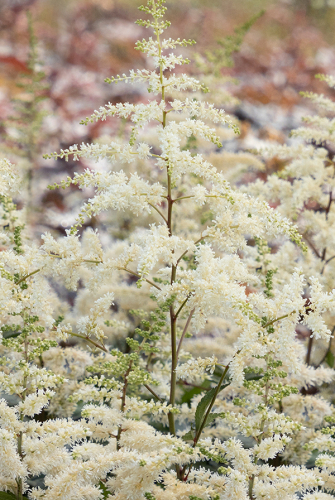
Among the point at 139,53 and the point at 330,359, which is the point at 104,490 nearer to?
the point at 330,359

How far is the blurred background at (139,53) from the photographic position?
9.26ft

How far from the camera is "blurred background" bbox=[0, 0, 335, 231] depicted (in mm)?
2822

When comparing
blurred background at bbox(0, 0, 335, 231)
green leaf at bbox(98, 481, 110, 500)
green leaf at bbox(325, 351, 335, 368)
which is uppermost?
blurred background at bbox(0, 0, 335, 231)

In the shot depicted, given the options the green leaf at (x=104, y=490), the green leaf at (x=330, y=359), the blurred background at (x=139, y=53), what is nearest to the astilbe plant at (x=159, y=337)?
the green leaf at (x=104, y=490)

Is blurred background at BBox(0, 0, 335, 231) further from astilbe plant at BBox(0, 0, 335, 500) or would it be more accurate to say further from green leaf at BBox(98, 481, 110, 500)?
green leaf at BBox(98, 481, 110, 500)

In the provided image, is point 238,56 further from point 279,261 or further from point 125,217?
point 279,261

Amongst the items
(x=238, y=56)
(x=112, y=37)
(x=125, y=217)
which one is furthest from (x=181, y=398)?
(x=238, y=56)

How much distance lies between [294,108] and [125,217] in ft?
8.00

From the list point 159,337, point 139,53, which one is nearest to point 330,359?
point 159,337

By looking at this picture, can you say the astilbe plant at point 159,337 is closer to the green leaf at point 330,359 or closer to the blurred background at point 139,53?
the green leaf at point 330,359

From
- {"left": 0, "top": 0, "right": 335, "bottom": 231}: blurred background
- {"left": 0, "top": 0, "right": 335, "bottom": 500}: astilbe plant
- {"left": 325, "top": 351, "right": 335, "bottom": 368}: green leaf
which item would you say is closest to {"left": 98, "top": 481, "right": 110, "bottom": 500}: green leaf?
{"left": 0, "top": 0, "right": 335, "bottom": 500}: astilbe plant

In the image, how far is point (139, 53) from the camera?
3.42 meters

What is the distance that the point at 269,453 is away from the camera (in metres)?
0.66

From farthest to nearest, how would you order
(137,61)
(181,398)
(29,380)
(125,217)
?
(137,61), (125,217), (181,398), (29,380)
